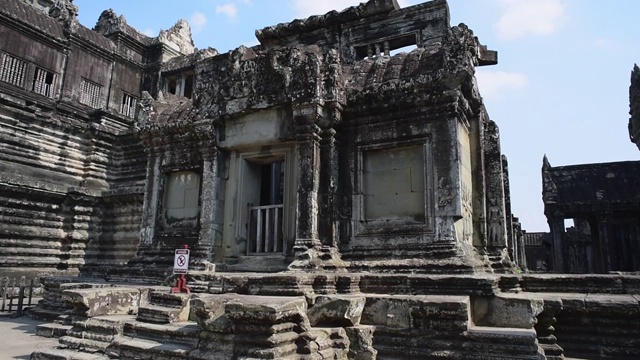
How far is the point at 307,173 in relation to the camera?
7992 millimetres

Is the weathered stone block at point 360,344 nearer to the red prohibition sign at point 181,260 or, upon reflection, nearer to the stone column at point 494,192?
the red prohibition sign at point 181,260

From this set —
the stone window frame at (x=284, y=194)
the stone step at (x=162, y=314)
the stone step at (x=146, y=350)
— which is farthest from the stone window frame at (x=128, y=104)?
the stone step at (x=146, y=350)

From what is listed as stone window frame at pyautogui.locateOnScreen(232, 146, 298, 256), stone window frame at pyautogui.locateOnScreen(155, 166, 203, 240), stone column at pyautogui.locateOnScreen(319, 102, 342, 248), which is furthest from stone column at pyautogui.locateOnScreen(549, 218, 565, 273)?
stone window frame at pyautogui.locateOnScreen(155, 166, 203, 240)

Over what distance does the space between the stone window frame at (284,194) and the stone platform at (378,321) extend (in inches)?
Result: 67.7

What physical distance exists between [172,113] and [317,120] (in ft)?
14.5

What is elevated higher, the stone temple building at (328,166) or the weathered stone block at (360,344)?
the stone temple building at (328,166)

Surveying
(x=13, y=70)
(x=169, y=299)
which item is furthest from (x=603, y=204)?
(x=13, y=70)

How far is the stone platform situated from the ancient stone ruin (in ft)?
0.06

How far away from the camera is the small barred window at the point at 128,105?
2542 centimetres

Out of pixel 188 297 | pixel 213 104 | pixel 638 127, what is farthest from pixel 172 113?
pixel 638 127

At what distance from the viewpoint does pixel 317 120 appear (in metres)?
8.07

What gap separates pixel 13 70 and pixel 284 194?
1800 cm

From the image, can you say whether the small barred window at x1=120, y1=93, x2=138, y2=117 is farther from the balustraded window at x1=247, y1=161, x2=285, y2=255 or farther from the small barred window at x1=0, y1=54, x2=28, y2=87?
the balustraded window at x1=247, y1=161, x2=285, y2=255

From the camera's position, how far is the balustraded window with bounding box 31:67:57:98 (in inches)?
834
